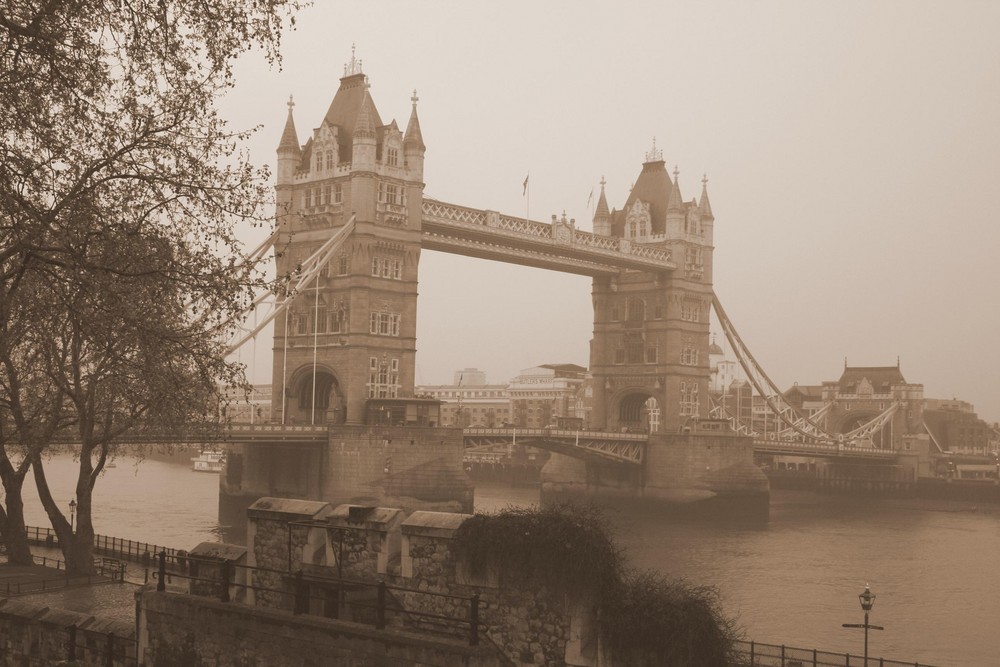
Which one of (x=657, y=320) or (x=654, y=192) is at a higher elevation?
(x=654, y=192)

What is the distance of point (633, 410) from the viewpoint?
87.8 metres

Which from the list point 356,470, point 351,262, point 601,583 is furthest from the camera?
point 351,262

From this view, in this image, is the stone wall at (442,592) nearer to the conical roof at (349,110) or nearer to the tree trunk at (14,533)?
the tree trunk at (14,533)

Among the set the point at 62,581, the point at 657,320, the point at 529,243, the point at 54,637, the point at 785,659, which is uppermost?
the point at 529,243

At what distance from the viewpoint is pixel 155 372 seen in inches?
609

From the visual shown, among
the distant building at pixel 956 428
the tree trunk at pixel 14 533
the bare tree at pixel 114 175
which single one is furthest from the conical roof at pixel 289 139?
the distant building at pixel 956 428

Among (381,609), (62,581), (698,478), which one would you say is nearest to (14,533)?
(62,581)

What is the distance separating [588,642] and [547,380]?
Answer: 140637 mm

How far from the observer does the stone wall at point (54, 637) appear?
56.6 feet

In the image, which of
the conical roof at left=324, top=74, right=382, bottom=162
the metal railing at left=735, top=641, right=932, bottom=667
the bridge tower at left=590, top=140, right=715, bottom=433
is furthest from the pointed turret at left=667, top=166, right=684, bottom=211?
the metal railing at left=735, top=641, right=932, bottom=667

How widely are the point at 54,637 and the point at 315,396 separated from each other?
46.4 m

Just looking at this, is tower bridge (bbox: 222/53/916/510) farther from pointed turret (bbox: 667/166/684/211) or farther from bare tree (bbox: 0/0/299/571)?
bare tree (bbox: 0/0/299/571)

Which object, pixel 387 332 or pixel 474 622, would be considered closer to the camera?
pixel 474 622

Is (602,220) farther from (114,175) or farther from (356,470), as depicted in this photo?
(114,175)
